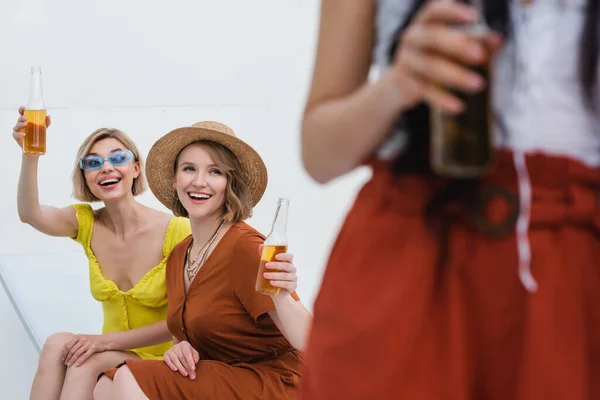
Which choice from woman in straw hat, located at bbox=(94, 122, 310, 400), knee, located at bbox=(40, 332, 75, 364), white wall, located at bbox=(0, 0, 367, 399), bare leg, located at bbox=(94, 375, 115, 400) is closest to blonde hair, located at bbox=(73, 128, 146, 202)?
woman in straw hat, located at bbox=(94, 122, 310, 400)

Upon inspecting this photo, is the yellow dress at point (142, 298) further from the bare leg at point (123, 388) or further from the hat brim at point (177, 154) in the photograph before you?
the bare leg at point (123, 388)

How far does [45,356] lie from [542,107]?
7.98 feet

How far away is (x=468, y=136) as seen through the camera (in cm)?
69

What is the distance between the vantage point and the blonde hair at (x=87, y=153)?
3215 mm

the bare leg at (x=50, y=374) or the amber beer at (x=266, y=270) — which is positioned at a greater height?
the amber beer at (x=266, y=270)

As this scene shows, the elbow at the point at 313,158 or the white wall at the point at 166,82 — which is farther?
the white wall at the point at 166,82

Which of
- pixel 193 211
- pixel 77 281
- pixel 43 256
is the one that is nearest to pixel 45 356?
pixel 193 211

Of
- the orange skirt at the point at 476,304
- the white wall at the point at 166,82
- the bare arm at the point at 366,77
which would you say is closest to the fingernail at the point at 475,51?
the bare arm at the point at 366,77

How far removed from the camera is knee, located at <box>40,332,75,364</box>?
2885 mm

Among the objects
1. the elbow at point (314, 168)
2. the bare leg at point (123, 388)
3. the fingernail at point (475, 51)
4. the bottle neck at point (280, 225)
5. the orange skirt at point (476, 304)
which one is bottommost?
the bare leg at point (123, 388)

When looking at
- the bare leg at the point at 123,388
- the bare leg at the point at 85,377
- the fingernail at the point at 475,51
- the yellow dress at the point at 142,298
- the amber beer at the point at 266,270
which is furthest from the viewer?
the yellow dress at the point at 142,298

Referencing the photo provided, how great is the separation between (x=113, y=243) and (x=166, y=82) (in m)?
1.94

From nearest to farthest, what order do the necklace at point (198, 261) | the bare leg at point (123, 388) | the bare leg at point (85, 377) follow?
the bare leg at point (123, 388) < the necklace at point (198, 261) < the bare leg at point (85, 377)

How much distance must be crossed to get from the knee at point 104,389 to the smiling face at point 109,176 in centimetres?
81
